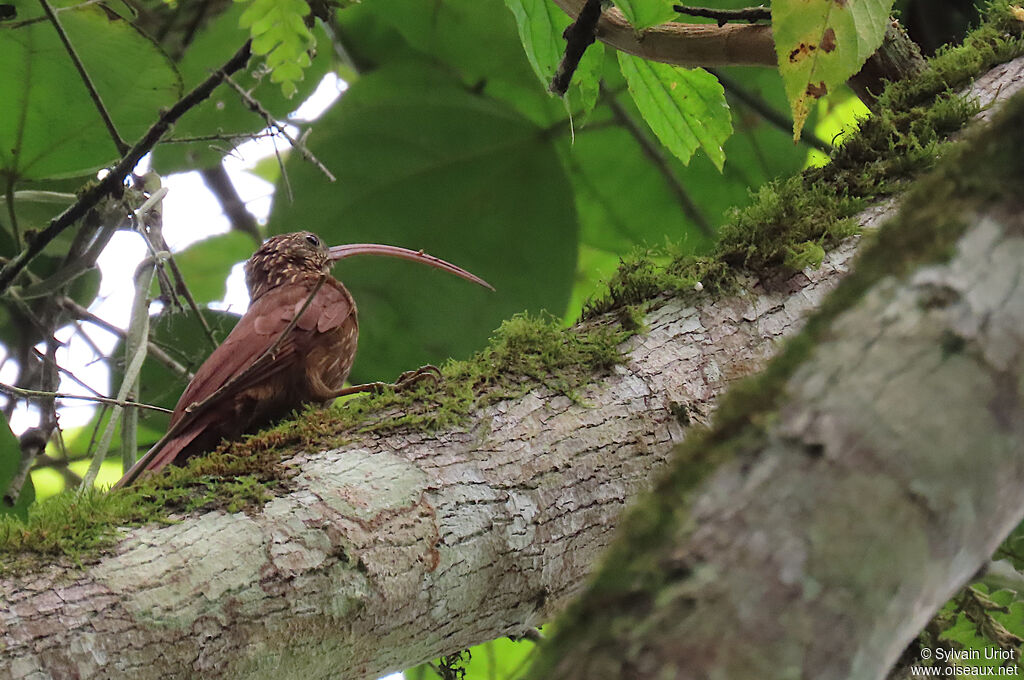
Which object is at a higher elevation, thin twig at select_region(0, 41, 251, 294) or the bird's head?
thin twig at select_region(0, 41, 251, 294)

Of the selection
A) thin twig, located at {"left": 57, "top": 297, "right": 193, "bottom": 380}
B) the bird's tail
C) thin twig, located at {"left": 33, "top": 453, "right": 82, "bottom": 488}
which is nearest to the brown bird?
the bird's tail

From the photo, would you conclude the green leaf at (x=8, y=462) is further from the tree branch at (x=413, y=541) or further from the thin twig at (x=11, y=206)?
the tree branch at (x=413, y=541)

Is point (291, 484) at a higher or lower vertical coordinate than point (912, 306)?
higher

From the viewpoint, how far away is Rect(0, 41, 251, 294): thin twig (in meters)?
1.93

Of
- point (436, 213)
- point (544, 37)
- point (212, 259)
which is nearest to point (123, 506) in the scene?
point (544, 37)

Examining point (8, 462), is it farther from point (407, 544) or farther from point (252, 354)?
point (407, 544)

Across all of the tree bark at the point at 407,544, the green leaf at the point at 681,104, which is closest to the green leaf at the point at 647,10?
the green leaf at the point at 681,104

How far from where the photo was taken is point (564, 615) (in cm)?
55

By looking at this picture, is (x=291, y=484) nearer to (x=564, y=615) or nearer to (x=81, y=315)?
(x=564, y=615)

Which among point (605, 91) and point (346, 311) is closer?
point (346, 311)

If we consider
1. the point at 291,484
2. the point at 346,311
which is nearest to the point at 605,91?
the point at 346,311

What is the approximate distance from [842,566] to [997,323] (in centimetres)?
19

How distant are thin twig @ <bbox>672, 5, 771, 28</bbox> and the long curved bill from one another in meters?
0.71

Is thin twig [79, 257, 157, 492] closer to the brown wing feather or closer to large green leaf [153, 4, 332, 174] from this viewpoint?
the brown wing feather
